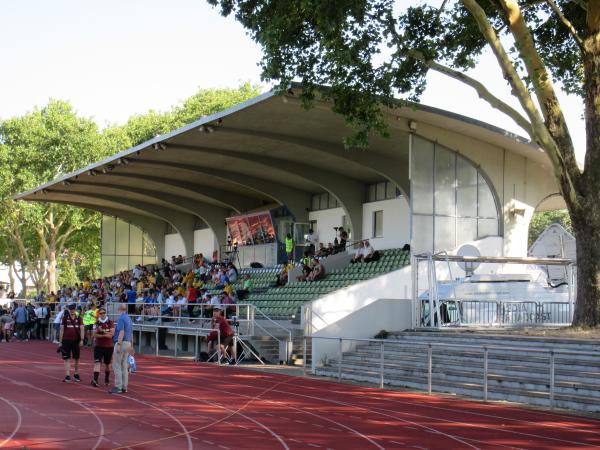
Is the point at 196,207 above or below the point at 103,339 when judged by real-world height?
above

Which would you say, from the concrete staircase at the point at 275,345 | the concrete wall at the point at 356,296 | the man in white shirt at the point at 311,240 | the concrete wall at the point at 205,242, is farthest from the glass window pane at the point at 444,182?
the concrete wall at the point at 205,242

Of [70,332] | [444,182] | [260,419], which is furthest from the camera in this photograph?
[444,182]

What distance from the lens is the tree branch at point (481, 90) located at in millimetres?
20953

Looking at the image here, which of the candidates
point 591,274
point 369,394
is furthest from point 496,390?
point 591,274

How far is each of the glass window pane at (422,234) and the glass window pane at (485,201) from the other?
89.5 inches

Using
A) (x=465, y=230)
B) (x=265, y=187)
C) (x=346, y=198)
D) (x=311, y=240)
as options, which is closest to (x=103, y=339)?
(x=465, y=230)

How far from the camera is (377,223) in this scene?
3609cm

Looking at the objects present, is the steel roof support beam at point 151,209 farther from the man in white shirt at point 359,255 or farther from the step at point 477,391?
the step at point 477,391

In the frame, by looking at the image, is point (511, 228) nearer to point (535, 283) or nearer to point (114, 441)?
point (535, 283)

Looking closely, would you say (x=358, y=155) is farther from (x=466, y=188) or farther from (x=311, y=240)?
(x=311, y=240)

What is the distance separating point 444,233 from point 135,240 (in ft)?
99.3

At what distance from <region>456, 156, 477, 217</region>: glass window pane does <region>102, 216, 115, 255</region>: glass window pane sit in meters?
30.5

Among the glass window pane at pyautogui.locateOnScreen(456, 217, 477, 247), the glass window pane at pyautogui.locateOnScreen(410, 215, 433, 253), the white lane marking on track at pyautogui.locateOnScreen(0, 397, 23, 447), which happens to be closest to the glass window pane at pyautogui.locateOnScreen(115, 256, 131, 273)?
the glass window pane at pyautogui.locateOnScreen(456, 217, 477, 247)

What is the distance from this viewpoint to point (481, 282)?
24266mm
